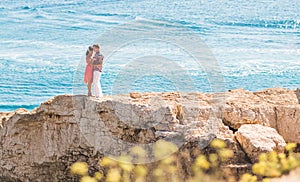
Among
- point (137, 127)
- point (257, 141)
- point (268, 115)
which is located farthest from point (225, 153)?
point (268, 115)

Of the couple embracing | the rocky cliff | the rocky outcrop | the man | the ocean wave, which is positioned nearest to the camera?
the rocky cliff

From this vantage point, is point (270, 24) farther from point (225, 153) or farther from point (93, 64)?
point (225, 153)

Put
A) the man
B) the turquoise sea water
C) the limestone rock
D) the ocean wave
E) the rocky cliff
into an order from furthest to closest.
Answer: the ocean wave
the turquoise sea water
the man
the rocky cliff
the limestone rock

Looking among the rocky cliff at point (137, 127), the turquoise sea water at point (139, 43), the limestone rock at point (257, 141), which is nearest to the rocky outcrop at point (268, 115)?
the rocky cliff at point (137, 127)

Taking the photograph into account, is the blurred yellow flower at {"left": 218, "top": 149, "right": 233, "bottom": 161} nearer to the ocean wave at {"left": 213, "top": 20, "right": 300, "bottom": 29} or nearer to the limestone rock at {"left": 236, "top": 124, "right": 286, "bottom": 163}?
the limestone rock at {"left": 236, "top": 124, "right": 286, "bottom": 163}

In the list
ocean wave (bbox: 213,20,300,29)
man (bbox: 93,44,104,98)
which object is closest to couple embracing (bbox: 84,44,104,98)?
man (bbox: 93,44,104,98)

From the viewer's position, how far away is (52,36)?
116ft

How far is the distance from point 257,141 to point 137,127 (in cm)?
206

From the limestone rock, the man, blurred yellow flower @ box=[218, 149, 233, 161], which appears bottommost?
blurred yellow flower @ box=[218, 149, 233, 161]

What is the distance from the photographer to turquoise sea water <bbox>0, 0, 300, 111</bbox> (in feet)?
87.6

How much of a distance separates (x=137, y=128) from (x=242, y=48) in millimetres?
20546

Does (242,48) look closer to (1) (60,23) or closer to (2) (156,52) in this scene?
(2) (156,52)

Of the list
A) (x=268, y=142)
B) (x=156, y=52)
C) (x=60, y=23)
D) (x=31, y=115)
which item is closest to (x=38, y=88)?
(x=156, y=52)

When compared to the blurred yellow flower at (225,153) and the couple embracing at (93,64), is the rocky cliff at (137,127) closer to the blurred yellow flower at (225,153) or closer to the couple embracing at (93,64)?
the blurred yellow flower at (225,153)
